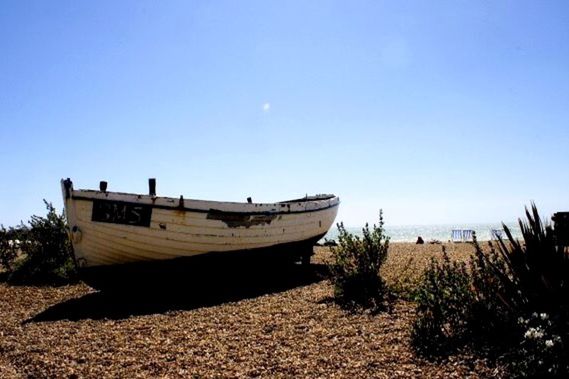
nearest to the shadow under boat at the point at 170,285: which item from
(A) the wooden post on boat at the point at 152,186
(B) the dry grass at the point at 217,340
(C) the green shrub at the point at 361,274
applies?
(B) the dry grass at the point at 217,340

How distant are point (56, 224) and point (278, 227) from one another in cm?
641

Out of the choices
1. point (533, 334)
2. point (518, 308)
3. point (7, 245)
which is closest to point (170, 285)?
point (7, 245)

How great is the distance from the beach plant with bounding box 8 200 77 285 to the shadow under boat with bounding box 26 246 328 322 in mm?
2335

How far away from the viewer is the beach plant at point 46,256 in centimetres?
1136

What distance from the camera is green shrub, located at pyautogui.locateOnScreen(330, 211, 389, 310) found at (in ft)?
23.0

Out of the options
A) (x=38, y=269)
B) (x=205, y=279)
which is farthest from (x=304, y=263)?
(x=38, y=269)

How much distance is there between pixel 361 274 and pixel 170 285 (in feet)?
16.2

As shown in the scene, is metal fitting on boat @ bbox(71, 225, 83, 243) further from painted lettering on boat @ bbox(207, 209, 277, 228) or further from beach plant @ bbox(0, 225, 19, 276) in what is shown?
beach plant @ bbox(0, 225, 19, 276)

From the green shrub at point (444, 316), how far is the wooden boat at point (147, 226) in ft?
17.9

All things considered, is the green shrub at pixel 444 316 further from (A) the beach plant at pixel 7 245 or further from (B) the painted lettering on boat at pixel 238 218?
(A) the beach plant at pixel 7 245

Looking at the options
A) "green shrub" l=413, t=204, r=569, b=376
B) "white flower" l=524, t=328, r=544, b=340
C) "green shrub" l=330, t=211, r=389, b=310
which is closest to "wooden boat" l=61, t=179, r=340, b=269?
"green shrub" l=330, t=211, r=389, b=310

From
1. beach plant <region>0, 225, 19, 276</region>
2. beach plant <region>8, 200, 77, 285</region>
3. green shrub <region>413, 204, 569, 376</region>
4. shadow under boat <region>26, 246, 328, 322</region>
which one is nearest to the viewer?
green shrub <region>413, 204, 569, 376</region>

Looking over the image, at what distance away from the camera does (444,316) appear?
491 centimetres

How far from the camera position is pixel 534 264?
421 cm
